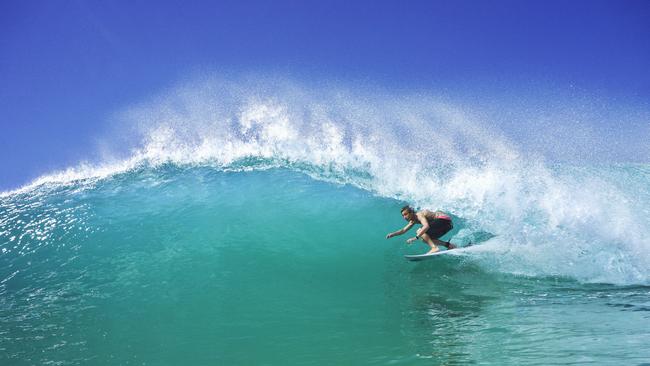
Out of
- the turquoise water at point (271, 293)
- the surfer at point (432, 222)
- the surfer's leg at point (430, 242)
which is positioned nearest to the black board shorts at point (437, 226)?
the surfer at point (432, 222)

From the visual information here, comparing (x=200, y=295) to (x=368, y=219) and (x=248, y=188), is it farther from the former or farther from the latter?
(x=248, y=188)

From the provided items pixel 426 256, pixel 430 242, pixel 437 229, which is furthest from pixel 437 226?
pixel 426 256

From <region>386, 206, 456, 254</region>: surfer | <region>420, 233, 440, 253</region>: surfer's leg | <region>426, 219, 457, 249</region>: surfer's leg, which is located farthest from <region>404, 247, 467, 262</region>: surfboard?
<region>426, 219, 457, 249</region>: surfer's leg

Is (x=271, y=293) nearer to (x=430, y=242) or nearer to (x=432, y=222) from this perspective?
(x=430, y=242)

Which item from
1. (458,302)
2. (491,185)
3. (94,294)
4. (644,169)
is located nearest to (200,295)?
(94,294)

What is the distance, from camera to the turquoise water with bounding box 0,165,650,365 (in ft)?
13.3

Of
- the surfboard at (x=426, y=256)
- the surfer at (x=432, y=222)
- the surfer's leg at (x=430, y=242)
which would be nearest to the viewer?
the surfboard at (x=426, y=256)

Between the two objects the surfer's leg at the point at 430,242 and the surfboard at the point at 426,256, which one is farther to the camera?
the surfer's leg at the point at 430,242

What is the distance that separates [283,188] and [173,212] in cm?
319

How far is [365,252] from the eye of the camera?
832 centimetres

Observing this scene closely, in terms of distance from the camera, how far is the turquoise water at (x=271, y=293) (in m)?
4.06

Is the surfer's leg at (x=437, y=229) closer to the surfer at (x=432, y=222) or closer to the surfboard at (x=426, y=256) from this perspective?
the surfer at (x=432, y=222)

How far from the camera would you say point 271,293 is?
6301 mm

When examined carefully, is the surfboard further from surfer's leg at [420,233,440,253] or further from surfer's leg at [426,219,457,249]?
surfer's leg at [426,219,457,249]
